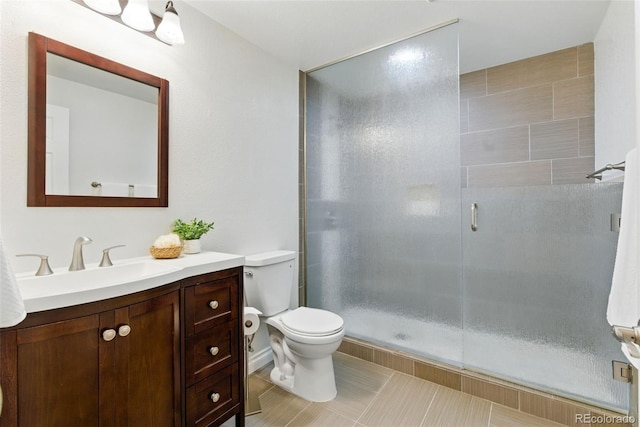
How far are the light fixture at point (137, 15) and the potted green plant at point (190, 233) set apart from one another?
96 cm

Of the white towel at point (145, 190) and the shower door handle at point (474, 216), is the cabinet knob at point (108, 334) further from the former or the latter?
the shower door handle at point (474, 216)

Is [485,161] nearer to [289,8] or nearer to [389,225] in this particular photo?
[389,225]

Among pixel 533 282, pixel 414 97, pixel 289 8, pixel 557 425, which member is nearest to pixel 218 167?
pixel 289 8

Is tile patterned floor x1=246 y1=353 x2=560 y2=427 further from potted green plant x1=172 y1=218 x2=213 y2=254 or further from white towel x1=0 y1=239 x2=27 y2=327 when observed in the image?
white towel x1=0 y1=239 x2=27 y2=327

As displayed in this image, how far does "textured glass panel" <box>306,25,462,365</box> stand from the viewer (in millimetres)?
1937

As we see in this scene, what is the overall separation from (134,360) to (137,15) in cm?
151

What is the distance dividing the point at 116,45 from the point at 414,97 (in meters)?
1.74

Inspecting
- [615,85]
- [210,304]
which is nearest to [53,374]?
[210,304]

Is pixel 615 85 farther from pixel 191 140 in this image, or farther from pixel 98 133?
pixel 98 133

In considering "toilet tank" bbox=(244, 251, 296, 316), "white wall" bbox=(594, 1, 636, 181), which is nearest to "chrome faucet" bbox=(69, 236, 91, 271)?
"toilet tank" bbox=(244, 251, 296, 316)

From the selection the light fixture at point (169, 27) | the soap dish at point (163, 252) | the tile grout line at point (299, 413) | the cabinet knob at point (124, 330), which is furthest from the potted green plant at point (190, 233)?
the tile grout line at point (299, 413)

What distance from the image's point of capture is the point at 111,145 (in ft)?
4.70

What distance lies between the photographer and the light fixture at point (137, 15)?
1373mm

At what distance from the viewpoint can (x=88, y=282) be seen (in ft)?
4.02
